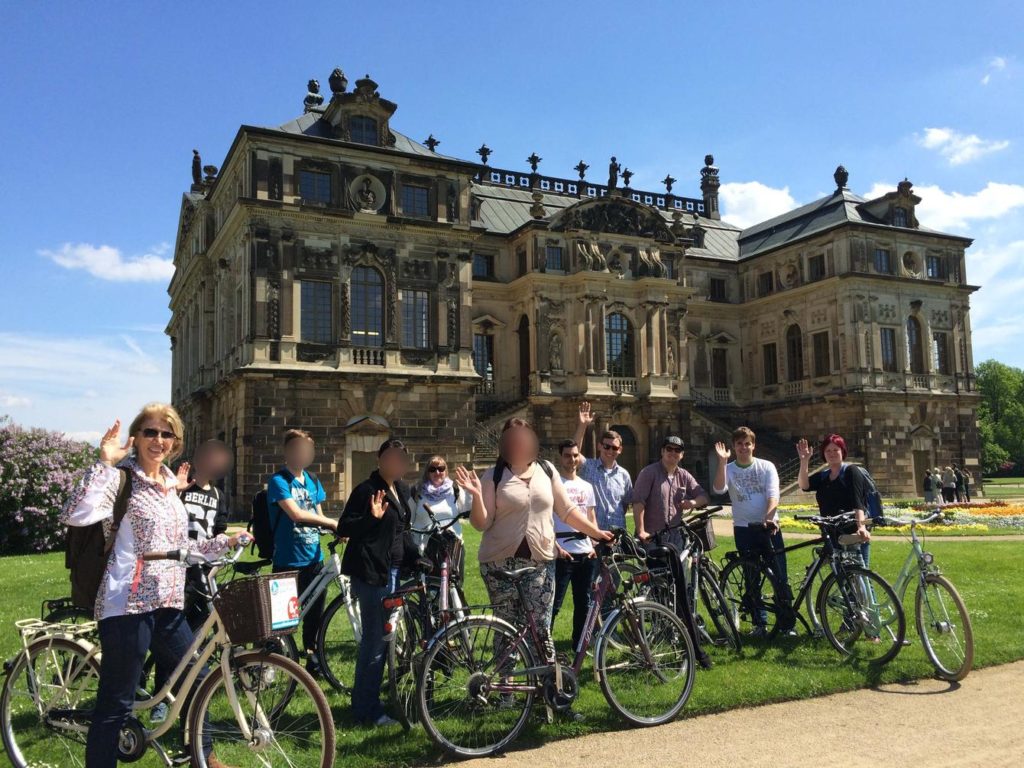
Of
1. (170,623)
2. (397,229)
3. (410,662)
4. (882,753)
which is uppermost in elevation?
(397,229)

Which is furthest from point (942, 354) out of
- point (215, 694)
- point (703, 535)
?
point (215, 694)

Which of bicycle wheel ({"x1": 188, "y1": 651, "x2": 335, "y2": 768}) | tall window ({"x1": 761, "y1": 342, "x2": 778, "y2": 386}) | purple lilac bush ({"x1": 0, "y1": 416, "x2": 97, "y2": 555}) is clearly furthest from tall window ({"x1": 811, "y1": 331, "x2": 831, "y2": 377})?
bicycle wheel ({"x1": 188, "y1": 651, "x2": 335, "y2": 768})

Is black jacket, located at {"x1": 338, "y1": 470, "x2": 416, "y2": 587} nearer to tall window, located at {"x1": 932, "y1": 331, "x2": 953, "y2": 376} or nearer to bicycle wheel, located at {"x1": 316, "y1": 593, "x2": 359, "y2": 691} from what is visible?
bicycle wheel, located at {"x1": 316, "y1": 593, "x2": 359, "y2": 691}

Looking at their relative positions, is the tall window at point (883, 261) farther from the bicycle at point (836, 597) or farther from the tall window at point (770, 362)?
the bicycle at point (836, 597)

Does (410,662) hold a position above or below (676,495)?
below

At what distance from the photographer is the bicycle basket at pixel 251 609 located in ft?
17.2

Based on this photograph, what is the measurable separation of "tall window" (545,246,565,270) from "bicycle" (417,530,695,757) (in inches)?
1292

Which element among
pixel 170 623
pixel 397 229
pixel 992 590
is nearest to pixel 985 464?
pixel 397 229

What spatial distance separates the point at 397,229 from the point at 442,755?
26380 millimetres

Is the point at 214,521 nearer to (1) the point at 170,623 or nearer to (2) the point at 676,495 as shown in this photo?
(1) the point at 170,623

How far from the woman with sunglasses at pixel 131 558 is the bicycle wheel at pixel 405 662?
62.6 inches

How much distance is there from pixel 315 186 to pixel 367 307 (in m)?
4.64

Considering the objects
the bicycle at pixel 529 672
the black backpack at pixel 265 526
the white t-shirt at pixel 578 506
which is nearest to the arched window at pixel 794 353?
the white t-shirt at pixel 578 506

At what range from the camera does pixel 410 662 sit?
22.1 feet
